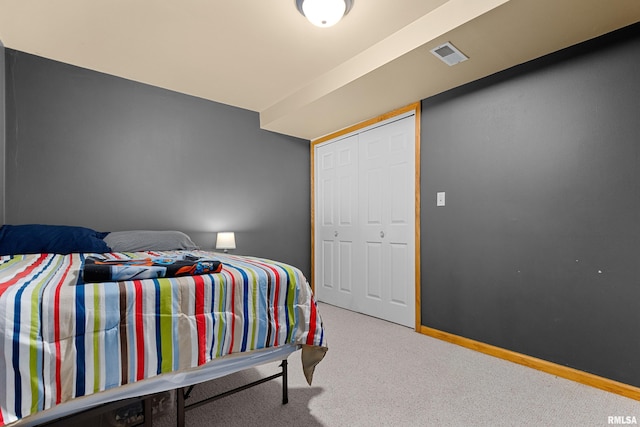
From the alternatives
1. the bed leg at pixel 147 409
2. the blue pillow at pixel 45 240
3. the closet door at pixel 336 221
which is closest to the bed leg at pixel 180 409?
the bed leg at pixel 147 409

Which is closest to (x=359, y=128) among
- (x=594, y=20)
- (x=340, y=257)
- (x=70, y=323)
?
(x=340, y=257)

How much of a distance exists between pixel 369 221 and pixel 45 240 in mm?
2705

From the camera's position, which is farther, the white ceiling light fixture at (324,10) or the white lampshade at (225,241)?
the white lampshade at (225,241)

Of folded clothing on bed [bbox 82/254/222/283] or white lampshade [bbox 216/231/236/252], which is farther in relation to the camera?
white lampshade [bbox 216/231/236/252]

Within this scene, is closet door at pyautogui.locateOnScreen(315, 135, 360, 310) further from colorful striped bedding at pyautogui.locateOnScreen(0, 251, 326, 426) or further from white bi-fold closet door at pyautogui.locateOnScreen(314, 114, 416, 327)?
colorful striped bedding at pyautogui.locateOnScreen(0, 251, 326, 426)

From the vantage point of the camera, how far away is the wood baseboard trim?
1.81 metres

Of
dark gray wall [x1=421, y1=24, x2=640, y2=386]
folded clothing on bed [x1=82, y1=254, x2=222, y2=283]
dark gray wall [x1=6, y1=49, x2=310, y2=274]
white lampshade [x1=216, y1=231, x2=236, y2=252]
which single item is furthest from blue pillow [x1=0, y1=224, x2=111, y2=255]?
dark gray wall [x1=421, y1=24, x2=640, y2=386]

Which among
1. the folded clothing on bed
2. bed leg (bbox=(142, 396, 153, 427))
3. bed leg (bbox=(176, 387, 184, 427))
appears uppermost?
the folded clothing on bed

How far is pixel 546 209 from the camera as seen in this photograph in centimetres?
215

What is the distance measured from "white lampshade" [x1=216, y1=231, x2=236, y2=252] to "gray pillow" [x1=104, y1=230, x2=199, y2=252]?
1.19ft

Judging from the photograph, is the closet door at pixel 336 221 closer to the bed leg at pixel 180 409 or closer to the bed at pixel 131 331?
the bed at pixel 131 331

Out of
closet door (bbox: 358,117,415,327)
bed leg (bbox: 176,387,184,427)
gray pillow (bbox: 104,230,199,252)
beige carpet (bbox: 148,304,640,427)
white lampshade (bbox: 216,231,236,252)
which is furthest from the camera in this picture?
white lampshade (bbox: 216,231,236,252)

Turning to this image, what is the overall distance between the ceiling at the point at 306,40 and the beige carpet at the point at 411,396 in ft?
6.80

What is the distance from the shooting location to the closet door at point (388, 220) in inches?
119
